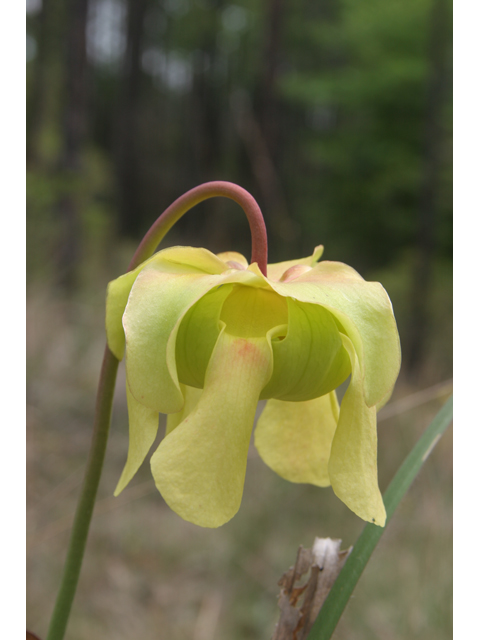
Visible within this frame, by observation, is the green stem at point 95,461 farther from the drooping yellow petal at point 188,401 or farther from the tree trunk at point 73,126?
the tree trunk at point 73,126

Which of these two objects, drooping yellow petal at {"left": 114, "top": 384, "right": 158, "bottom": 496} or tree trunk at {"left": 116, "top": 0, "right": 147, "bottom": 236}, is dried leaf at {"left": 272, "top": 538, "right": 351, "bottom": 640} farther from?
tree trunk at {"left": 116, "top": 0, "right": 147, "bottom": 236}

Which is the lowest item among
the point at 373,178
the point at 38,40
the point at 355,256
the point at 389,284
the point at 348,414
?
the point at 355,256

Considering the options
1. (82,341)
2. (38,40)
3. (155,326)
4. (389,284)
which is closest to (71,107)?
(82,341)

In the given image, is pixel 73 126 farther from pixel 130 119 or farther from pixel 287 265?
pixel 130 119

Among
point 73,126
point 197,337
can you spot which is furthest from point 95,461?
point 73,126

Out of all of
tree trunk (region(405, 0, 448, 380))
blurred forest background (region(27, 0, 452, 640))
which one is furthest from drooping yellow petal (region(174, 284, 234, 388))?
tree trunk (region(405, 0, 448, 380))

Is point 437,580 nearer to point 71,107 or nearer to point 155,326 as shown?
point 155,326

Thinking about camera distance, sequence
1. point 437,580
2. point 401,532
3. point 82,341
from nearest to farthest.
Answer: point 437,580 → point 401,532 → point 82,341

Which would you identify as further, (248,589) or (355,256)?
(355,256)
